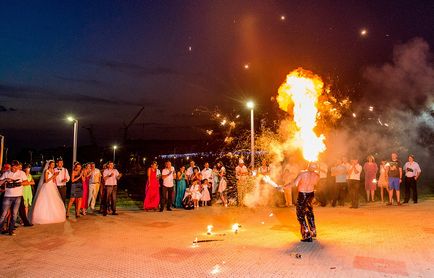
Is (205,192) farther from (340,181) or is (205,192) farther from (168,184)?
(340,181)

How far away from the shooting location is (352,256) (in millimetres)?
6879

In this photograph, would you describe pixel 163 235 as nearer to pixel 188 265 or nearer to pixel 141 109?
pixel 188 265

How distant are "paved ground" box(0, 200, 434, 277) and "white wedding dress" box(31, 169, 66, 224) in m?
0.55

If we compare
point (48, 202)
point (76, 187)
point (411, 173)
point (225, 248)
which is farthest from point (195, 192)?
point (411, 173)

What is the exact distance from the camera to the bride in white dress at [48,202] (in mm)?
11039

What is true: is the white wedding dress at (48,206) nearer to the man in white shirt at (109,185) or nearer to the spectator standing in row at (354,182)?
the man in white shirt at (109,185)

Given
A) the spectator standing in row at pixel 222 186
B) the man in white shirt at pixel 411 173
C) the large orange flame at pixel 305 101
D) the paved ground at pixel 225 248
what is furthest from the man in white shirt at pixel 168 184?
the man in white shirt at pixel 411 173

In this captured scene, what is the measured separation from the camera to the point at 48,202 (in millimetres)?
11203

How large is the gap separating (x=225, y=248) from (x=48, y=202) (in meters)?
6.36

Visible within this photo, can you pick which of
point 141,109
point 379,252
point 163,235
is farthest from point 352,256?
point 141,109

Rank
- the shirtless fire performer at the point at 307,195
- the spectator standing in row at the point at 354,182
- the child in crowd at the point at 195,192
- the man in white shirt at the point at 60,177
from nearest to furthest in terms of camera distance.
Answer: the shirtless fire performer at the point at 307,195 → the man in white shirt at the point at 60,177 → the spectator standing in row at the point at 354,182 → the child in crowd at the point at 195,192

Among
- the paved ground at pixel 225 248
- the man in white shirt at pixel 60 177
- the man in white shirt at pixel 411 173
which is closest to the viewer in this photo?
the paved ground at pixel 225 248

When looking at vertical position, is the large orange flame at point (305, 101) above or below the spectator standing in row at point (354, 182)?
above

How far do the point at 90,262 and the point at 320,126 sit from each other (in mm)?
19388
